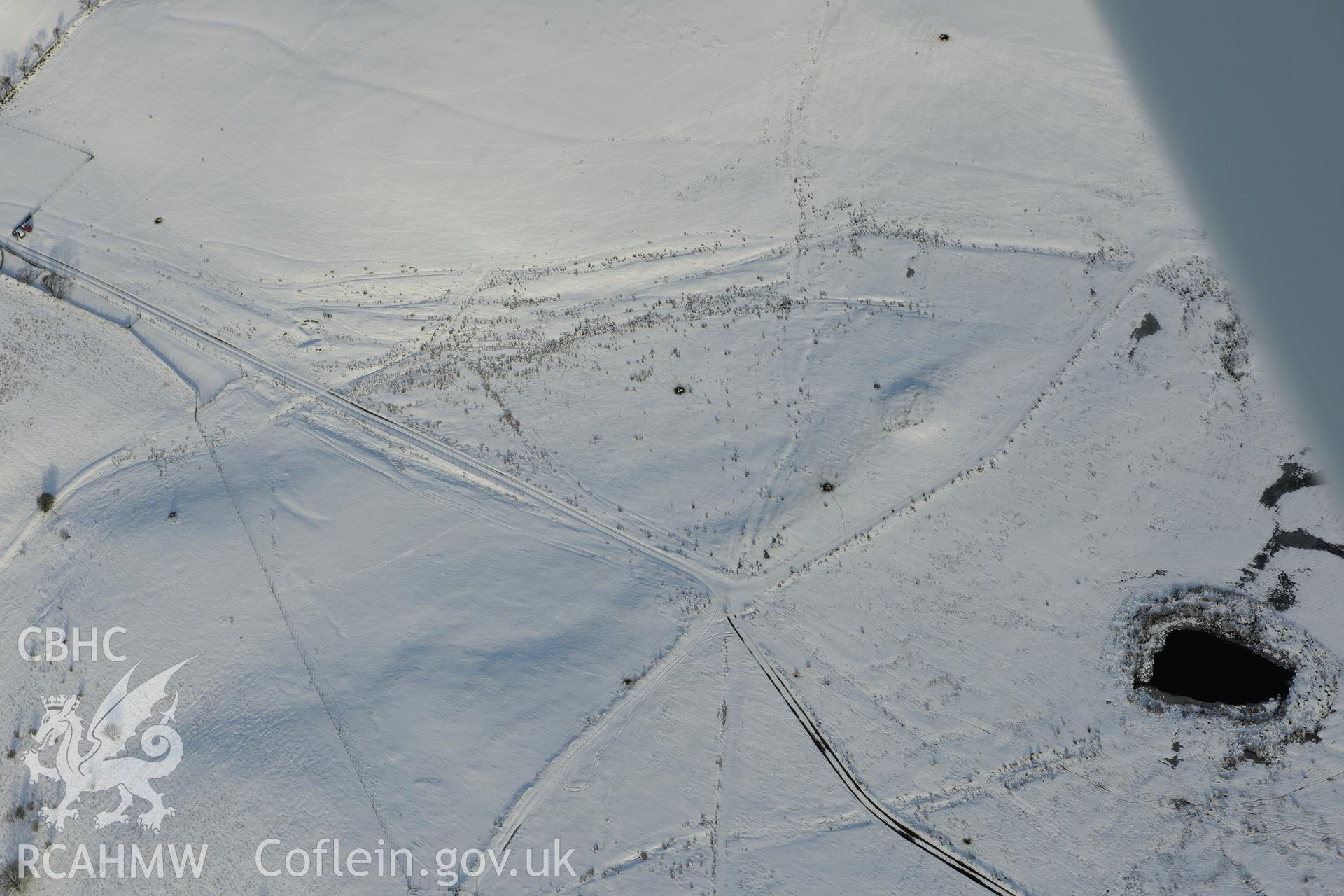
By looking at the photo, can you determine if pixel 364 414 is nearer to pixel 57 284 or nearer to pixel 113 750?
pixel 113 750

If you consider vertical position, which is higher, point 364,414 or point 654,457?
point 364,414

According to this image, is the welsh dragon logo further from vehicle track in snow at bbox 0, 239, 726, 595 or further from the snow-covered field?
vehicle track in snow at bbox 0, 239, 726, 595

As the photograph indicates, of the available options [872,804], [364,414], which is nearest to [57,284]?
[364,414]

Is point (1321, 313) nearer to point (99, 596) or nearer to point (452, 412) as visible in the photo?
point (452, 412)

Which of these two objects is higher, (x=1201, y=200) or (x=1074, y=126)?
(x=1074, y=126)

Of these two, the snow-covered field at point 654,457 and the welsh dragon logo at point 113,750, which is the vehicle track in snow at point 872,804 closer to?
the snow-covered field at point 654,457

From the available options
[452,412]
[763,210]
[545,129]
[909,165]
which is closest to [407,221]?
[545,129]

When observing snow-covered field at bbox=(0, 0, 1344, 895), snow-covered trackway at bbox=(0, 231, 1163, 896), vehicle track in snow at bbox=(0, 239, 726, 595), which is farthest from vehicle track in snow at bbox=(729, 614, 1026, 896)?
vehicle track in snow at bbox=(0, 239, 726, 595)
